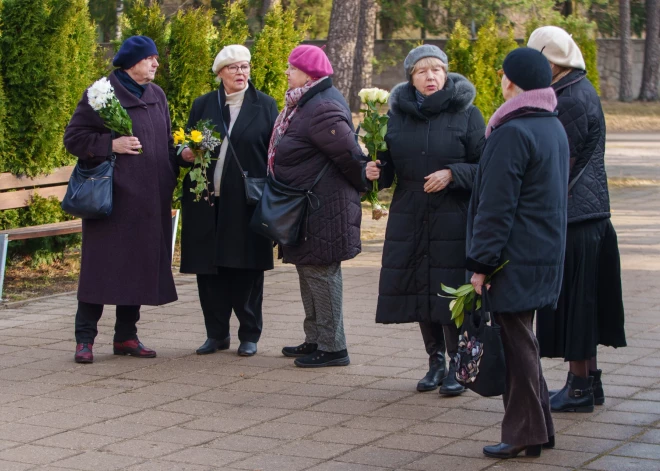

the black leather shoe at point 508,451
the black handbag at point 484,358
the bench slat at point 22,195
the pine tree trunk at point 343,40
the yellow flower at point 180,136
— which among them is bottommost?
the black leather shoe at point 508,451

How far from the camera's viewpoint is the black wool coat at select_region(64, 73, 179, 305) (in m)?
6.65

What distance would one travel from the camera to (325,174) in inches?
252

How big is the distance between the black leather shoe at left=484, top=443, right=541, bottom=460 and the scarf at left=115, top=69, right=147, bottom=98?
3238 mm

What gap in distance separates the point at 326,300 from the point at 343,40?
13.6 m

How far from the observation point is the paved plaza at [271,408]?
15.7 ft

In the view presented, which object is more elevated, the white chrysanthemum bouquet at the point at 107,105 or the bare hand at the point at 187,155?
the white chrysanthemum bouquet at the point at 107,105

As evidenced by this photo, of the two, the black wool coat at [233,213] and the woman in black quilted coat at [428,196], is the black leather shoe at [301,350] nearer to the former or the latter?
the black wool coat at [233,213]

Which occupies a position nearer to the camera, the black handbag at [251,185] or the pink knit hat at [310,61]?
the pink knit hat at [310,61]

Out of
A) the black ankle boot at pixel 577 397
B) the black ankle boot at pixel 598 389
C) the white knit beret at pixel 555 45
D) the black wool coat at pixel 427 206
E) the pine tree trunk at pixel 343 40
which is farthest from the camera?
the pine tree trunk at pixel 343 40

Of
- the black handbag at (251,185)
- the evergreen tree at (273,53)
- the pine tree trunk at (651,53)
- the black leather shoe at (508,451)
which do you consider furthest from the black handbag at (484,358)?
the pine tree trunk at (651,53)

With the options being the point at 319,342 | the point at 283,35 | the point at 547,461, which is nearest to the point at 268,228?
the point at 319,342

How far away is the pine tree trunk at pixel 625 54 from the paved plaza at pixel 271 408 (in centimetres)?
2860

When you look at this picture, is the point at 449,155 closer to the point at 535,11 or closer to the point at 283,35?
the point at 283,35

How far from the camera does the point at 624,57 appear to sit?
35.4 m
